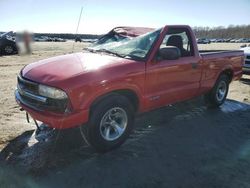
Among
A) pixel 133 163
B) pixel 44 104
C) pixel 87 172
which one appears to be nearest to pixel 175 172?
pixel 133 163

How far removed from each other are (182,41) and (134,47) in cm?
144

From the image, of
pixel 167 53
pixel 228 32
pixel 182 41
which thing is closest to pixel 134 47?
pixel 167 53

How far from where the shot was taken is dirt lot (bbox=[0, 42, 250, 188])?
3.86m

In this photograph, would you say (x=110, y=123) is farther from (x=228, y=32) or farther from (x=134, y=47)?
(x=228, y=32)

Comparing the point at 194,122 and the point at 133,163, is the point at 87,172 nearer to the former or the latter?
the point at 133,163

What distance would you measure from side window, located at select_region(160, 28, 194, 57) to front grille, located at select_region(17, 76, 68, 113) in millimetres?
2689

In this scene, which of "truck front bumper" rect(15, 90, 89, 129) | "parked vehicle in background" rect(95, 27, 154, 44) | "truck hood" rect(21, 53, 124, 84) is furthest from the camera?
"parked vehicle in background" rect(95, 27, 154, 44)

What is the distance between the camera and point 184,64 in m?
5.66

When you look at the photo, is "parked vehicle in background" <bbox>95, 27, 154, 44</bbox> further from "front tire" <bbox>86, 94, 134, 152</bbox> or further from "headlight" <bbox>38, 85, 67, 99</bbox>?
"headlight" <bbox>38, 85, 67, 99</bbox>

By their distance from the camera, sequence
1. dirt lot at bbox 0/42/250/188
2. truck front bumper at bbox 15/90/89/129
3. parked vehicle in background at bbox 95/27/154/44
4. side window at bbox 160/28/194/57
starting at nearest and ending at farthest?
dirt lot at bbox 0/42/250/188
truck front bumper at bbox 15/90/89/129
parked vehicle in background at bbox 95/27/154/44
side window at bbox 160/28/194/57

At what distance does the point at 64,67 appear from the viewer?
4480 mm

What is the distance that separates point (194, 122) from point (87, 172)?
3.00m

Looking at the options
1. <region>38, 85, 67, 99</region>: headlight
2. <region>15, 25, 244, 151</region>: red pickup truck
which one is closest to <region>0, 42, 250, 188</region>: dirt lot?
<region>15, 25, 244, 151</region>: red pickup truck

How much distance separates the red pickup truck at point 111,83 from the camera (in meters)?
4.06
